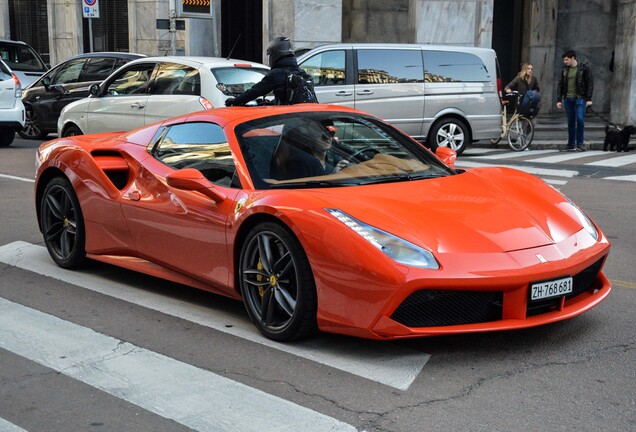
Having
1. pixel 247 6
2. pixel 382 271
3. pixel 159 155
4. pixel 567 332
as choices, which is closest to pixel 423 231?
pixel 382 271

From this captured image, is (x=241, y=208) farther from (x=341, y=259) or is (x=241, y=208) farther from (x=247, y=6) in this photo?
(x=247, y=6)

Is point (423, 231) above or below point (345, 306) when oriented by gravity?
above

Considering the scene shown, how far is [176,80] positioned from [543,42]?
1349 cm

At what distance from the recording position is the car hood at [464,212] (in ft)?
16.2

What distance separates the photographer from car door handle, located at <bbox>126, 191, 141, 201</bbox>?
20.9 feet

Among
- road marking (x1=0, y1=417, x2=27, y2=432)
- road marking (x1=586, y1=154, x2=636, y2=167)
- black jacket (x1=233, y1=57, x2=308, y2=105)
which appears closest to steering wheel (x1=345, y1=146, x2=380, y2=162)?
road marking (x1=0, y1=417, x2=27, y2=432)

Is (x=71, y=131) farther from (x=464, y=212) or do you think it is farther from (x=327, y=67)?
(x=464, y=212)

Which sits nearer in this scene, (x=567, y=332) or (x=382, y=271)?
(x=382, y=271)

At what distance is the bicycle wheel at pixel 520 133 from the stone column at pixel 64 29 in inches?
579

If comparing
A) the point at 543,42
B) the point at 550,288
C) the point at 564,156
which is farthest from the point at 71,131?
the point at 543,42

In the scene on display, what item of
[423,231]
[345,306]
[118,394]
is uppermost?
[423,231]

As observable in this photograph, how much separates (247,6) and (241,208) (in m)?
22.1

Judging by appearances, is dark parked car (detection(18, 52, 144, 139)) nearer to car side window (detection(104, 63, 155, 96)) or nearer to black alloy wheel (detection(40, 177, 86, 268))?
car side window (detection(104, 63, 155, 96))

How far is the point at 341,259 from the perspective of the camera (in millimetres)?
4824
